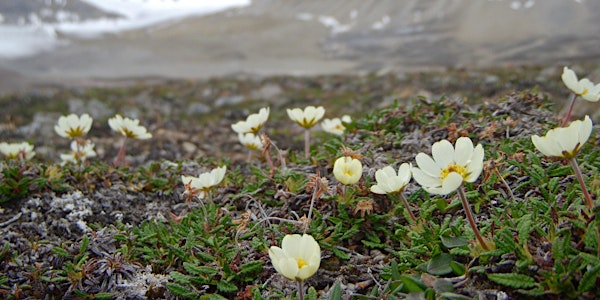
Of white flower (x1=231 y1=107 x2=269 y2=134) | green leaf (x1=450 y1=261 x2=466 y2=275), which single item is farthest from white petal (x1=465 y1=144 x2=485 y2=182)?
white flower (x1=231 y1=107 x2=269 y2=134)

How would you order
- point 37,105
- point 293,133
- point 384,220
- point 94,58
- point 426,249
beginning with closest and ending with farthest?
point 426,249 < point 384,220 < point 293,133 < point 37,105 < point 94,58

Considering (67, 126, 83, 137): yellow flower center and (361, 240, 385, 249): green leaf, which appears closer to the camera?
(361, 240, 385, 249): green leaf

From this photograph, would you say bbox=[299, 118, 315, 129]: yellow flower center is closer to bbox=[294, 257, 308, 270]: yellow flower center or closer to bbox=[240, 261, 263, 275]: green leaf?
bbox=[240, 261, 263, 275]: green leaf

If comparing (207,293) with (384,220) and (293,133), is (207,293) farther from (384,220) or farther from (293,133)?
(293,133)

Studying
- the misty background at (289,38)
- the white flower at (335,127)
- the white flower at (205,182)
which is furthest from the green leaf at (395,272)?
the misty background at (289,38)

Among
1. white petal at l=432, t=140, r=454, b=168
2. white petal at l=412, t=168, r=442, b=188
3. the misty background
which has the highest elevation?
white petal at l=432, t=140, r=454, b=168

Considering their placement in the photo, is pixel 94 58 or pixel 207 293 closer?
pixel 207 293

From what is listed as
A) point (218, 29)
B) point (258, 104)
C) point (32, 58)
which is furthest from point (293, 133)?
point (218, 29)
